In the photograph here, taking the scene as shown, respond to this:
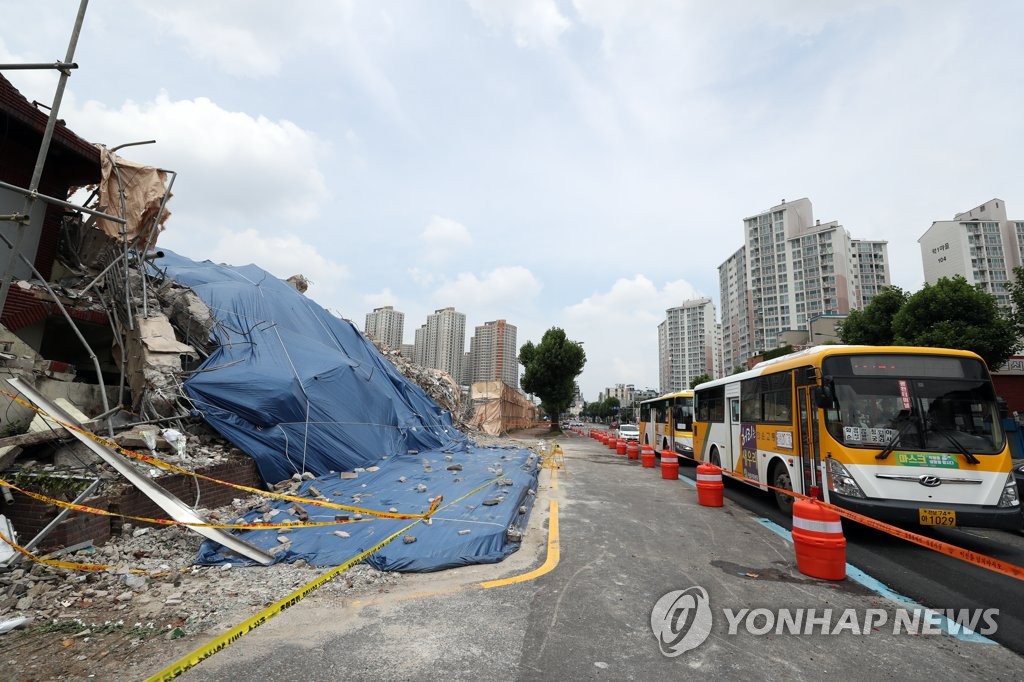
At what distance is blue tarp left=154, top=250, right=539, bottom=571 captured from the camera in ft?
17.6

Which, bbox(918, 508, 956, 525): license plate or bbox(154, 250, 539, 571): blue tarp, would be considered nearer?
bbox(154, 250, 539, 571): blue tarp

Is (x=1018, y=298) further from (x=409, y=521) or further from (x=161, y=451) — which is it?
(x=161, y=451)

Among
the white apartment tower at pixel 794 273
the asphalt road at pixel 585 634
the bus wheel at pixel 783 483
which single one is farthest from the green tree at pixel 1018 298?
the white apartment tower at pixel 794 273

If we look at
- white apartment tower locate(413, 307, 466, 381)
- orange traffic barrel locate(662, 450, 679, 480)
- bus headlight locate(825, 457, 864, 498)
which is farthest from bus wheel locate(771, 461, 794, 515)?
white apartment tower locate(413, 307, 466, 381)

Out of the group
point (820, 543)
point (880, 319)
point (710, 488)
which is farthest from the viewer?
point (880, 319)

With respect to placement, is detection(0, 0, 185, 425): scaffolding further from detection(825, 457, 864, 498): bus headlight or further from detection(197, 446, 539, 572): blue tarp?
detection(825, 457, 864, 498): bus headlight

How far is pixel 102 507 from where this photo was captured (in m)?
5.23

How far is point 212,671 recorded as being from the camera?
2.93 meters

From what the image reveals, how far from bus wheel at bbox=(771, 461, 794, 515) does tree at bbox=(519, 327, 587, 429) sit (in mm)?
32094

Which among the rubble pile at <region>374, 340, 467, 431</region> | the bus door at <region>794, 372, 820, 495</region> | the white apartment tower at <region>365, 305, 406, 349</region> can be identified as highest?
the white apartment tower at <region>365, 305, 406, 349</region>

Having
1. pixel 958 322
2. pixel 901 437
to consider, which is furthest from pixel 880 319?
pixel 901 437

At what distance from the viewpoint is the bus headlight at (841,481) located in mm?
6234

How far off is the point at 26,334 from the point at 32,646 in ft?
23.8

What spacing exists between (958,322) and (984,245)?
84088 millimetres
